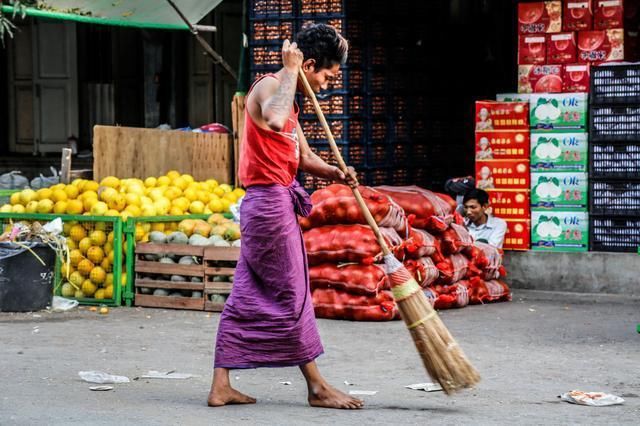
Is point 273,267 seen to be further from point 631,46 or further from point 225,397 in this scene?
point 631,46

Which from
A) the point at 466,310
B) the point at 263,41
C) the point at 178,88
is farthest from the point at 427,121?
the point at 178,88

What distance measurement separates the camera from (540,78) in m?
10.8

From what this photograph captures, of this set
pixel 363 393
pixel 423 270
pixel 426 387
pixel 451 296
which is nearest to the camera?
pixel 363 393

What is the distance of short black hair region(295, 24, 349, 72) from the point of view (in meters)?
6.16

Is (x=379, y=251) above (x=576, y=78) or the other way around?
the other way around

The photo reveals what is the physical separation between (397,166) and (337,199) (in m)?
2.24

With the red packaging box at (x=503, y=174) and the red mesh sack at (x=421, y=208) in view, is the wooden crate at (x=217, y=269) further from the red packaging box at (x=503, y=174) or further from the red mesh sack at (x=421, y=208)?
the red packaging box at (x=503, y=174)

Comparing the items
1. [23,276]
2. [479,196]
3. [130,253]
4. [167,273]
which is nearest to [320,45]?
Result: [167,273]

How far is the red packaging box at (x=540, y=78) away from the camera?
10727mm

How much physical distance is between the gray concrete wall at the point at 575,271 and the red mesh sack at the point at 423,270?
1.45 meters

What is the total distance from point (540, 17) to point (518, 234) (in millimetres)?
1895

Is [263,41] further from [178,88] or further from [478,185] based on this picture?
[178,88]

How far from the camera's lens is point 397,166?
11.6m

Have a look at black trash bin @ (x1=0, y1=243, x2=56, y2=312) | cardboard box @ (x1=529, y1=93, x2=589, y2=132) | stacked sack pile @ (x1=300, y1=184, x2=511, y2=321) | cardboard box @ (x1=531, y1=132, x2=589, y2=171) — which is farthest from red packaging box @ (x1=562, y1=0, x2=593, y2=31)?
black trash bin @ (x1=0, y1=243, x2=56, y2=312)
